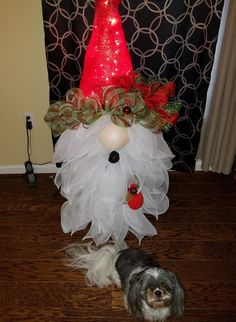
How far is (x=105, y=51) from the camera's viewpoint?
4.29 feet

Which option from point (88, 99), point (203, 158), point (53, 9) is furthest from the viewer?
point (203, 158)

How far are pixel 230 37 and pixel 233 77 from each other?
21 cm

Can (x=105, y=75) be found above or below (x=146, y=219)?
above

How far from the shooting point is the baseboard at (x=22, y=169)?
223 cm

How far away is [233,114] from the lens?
1.91 metres

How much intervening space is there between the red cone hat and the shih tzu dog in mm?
730

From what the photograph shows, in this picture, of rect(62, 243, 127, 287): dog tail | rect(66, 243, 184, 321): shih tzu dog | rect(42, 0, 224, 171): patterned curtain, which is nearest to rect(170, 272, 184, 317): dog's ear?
rect(66, 243, 184, 321): shih tzu dog

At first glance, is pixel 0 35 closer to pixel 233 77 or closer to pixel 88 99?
pixel 88 99

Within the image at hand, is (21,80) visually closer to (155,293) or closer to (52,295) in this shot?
(52,295)

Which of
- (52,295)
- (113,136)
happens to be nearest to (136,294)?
(52,295)

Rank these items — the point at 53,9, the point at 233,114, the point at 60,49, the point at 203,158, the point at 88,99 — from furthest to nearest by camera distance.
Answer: the point at 203,158 < the point at 233,114 < the point at 60,49 < the point at 53,9 < the point at 88,99

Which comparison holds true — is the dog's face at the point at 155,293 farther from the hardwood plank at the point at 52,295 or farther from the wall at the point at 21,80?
the wall at the point at 21,80

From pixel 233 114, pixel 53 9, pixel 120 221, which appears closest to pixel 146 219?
pixel 120 221

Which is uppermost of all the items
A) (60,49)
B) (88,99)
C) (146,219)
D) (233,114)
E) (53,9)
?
(53,9)
